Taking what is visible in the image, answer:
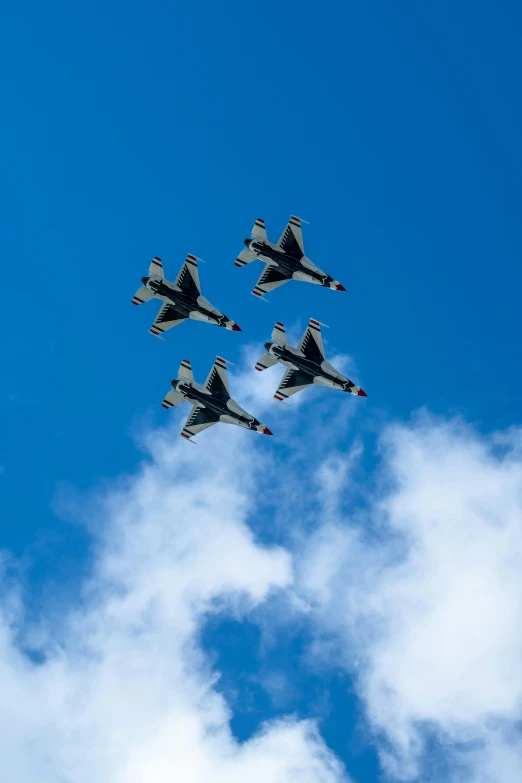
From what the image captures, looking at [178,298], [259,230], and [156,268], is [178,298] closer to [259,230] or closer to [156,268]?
[156,268]

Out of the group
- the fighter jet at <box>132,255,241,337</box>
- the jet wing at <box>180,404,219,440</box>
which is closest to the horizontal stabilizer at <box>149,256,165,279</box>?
the fighter jet at <box>132,255,241,337</box>

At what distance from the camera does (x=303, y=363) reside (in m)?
186

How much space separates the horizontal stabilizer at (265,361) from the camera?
18738cm

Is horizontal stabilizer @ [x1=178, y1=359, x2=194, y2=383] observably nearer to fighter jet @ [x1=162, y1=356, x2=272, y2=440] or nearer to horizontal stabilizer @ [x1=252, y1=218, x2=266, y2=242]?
fighter jet @ [x1=162, y1=356, x2=272, y2=440]

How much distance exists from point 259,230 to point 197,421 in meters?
31.6

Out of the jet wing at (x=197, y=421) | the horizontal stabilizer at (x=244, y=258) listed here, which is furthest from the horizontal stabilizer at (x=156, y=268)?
the jet wing at (x=197, y=421)

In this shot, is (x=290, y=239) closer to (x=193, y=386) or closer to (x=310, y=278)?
(x=310, y=278)

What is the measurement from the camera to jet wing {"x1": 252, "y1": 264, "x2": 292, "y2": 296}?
19000cm

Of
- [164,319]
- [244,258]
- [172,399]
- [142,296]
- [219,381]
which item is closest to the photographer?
[142,296]

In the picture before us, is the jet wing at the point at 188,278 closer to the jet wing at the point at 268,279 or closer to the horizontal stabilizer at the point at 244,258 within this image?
the horizontal stabilizer at the point at 244,258

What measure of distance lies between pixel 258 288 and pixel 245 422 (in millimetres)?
21272

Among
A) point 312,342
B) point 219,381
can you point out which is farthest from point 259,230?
point 219,381

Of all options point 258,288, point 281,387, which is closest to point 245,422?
point 281,387

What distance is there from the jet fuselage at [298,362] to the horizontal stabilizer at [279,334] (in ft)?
2.57
